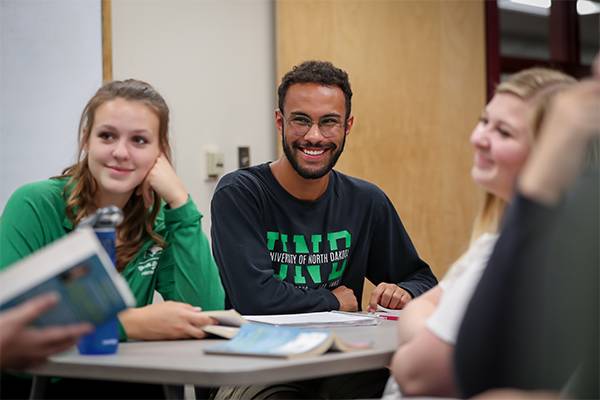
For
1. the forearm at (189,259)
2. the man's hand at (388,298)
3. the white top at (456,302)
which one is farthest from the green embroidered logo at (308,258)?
the white top at (456,302)

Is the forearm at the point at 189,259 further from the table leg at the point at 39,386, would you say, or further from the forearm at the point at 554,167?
the forearm at the point at 554,167

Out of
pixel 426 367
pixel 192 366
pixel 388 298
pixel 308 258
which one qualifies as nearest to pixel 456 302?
pixel 426 367

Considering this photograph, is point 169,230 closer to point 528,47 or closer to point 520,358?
point 520,358

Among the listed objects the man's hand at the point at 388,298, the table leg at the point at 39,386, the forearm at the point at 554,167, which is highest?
the forearm at the point at 554,167

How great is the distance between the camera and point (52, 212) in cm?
193

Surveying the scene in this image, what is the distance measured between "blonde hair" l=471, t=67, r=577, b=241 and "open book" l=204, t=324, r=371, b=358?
0.35 meters

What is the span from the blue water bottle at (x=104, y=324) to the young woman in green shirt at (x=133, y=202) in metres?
0.36

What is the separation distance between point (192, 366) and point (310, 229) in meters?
1.23

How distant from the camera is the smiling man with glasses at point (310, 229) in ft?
7.83

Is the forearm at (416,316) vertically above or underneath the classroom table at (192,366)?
above

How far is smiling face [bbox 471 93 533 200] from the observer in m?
1.54

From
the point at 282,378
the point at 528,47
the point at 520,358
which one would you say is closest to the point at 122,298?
the point at 282,378

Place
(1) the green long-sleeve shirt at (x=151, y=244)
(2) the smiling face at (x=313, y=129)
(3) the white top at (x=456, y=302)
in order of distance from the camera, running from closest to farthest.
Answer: (3) the white top at (x=456, y=302) → (1) the green long-sleeve shirt at (x=151, y=244) → (2) the smiling face at (x=313, y=129)

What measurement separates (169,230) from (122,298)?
0.76 metres
